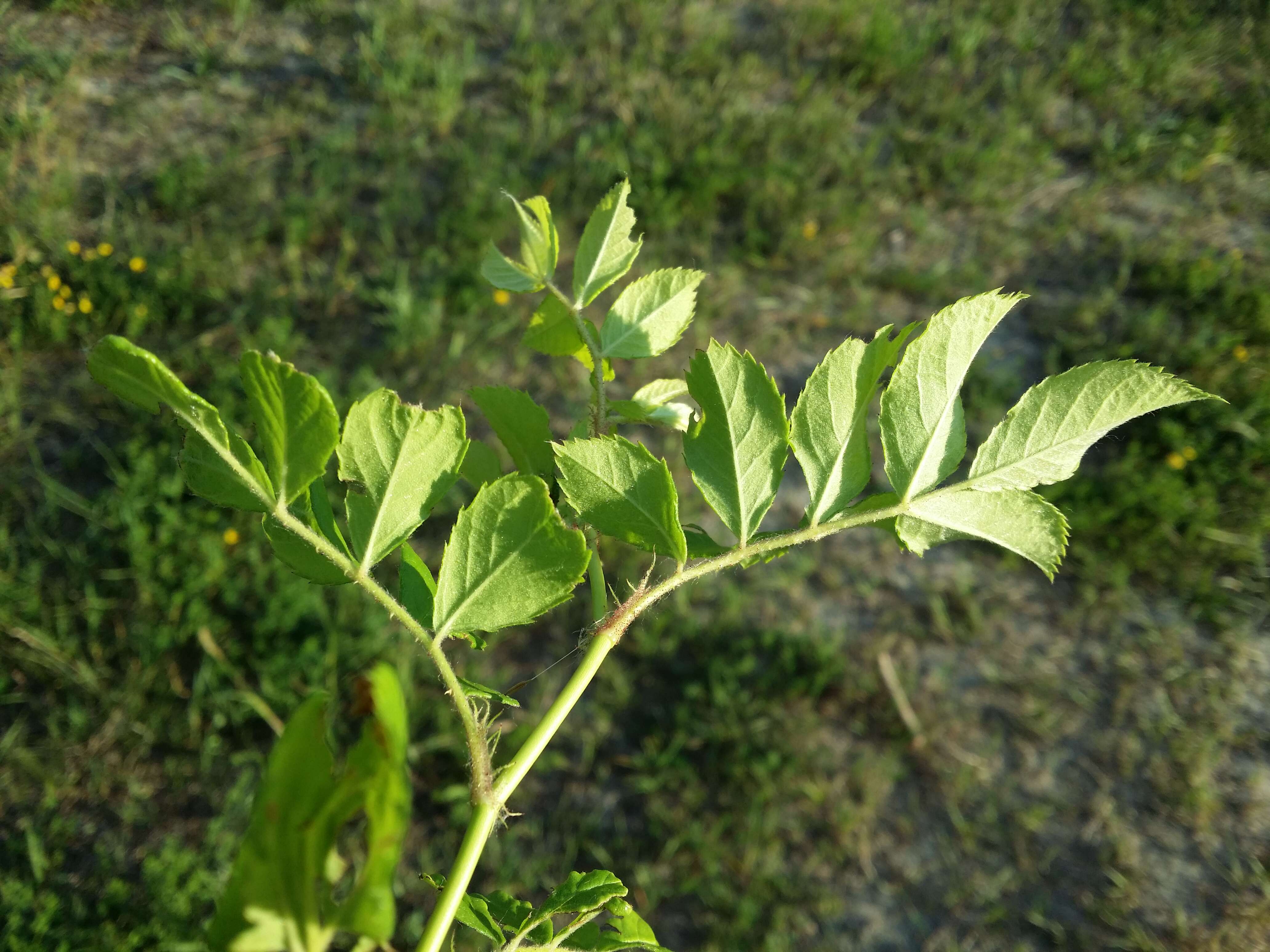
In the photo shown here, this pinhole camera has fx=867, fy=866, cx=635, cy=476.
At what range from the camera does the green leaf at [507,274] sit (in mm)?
759

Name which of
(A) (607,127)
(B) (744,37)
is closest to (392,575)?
(A) (607,127)

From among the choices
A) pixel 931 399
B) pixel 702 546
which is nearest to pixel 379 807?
pixel 702 546

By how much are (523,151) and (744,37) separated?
124 cm

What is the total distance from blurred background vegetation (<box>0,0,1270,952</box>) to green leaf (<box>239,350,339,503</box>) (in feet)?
6.86

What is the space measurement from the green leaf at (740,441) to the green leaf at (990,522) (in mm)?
103

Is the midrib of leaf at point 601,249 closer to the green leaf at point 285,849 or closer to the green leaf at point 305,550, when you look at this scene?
the green leaf at point 305,550

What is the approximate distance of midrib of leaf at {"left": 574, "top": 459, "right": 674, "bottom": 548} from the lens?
1.94ft

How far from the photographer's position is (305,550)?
0.59 metres

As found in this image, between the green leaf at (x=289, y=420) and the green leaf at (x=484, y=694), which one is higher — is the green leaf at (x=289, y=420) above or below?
above

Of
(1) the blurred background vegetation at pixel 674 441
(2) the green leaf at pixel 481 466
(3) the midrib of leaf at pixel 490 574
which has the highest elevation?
(3) the midrib of leaf at pixel 490 574

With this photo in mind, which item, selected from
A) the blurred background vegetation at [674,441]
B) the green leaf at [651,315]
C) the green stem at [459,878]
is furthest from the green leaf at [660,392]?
the blurred background vegetation at [674,441]

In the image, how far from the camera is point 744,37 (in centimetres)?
384

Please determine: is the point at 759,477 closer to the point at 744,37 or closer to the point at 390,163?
the point at 390,163

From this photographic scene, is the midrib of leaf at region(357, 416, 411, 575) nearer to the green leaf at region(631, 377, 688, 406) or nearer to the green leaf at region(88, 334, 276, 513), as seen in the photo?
the green leaf at region(88, 334, 276, 513)
